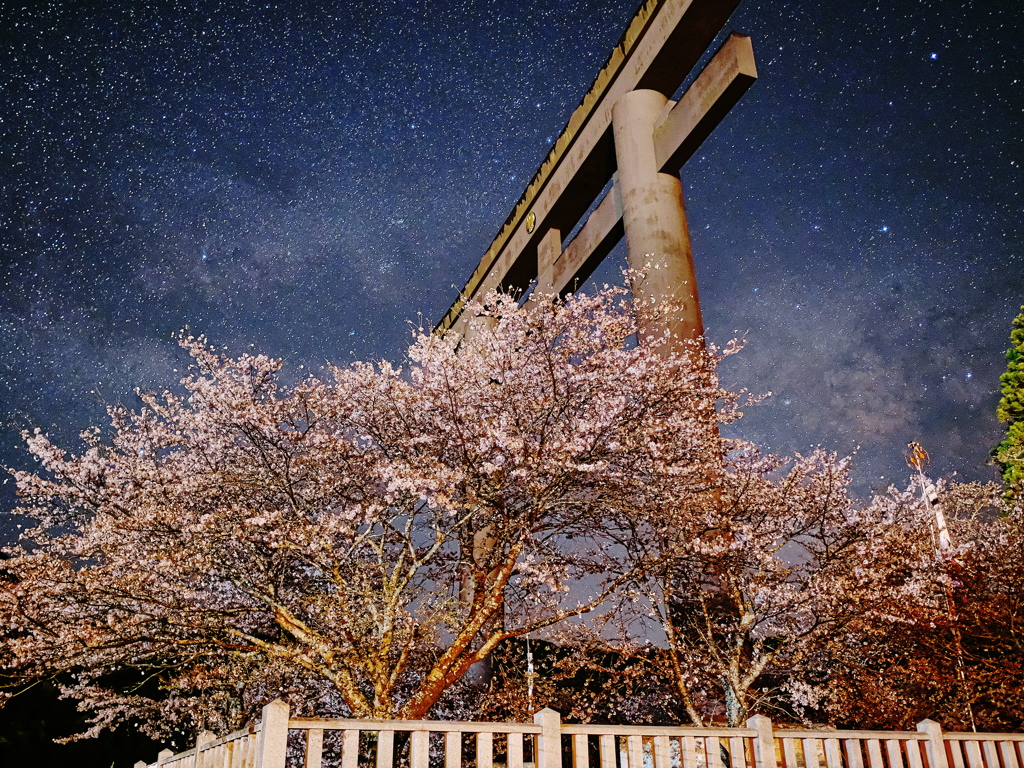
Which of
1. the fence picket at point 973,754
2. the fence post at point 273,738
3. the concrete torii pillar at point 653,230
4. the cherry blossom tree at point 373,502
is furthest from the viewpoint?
the concrete torii pillar at point 653,230

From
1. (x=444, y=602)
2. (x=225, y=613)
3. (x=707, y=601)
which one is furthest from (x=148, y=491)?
(x=707, y=601)

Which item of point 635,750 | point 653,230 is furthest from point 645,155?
point 635,750

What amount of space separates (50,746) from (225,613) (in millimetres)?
12035

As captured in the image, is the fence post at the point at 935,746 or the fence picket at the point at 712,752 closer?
the fence picket at the point at 712,752

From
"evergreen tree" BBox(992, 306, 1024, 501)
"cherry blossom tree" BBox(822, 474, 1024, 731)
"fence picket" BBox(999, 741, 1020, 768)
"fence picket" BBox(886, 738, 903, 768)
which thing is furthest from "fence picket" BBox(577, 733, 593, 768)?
"evergreen tree" BBox(992, 306, 1024, 501)

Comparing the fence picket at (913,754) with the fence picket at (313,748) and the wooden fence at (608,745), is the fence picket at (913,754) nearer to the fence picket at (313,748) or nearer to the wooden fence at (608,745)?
the wooden fence at (608,745)

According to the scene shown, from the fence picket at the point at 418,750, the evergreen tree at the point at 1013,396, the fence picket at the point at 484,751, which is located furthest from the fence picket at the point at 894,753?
the evergreen tree at the point at 1013,396

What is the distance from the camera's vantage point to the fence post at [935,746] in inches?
257

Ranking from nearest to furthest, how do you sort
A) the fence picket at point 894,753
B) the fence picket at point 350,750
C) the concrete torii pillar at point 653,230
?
the fence picket at point 350,750
the fence picket at point 894,753
the concrete torii pillar at point 653,230

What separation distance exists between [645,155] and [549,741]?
13082 millimetres

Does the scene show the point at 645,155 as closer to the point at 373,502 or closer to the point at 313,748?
the point at 373,502

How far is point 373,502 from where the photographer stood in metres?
9.49

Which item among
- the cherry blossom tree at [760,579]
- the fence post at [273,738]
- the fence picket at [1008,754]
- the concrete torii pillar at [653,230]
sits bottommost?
the fence picket at [1008,754]

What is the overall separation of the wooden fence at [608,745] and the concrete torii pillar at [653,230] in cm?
758
